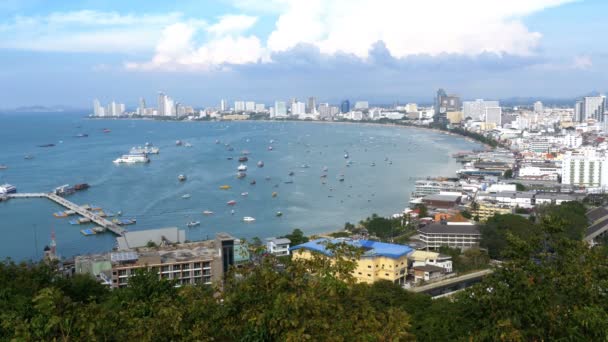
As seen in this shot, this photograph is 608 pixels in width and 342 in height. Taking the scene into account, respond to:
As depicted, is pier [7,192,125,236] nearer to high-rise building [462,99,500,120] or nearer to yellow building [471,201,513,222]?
yellow building [471,201,513,222]

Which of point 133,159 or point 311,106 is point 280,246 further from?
point 311,106

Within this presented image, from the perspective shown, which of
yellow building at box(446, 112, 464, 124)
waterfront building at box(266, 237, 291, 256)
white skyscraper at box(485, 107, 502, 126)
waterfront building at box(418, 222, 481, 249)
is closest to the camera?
waterfront building at box(266, 237, 291, 256)

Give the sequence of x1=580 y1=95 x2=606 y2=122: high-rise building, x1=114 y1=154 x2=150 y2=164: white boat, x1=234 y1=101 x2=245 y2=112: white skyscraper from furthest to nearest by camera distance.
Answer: x1=234 y1=101 x2=245 y2=112: white skyscraper → x1=580 y1=95 x2=606 y2=122: high-rise building → x1=114 y1=154 x2=150 y2=164: white boat

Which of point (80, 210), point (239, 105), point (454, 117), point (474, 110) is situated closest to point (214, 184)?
point (80, 210)

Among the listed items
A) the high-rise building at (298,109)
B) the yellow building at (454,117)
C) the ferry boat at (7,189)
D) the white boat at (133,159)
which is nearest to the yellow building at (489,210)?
the ferry boat at (7,189)

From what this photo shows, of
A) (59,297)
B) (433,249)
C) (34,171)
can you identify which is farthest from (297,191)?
(59,297)

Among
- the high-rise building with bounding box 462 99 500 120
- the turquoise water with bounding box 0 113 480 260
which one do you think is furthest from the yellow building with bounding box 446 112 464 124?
the turquoise water with bounding box 0 113 480 260

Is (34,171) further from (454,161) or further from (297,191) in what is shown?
(454,161)
